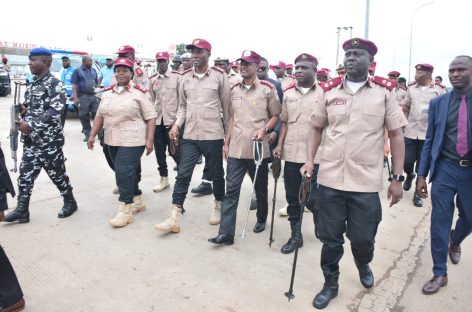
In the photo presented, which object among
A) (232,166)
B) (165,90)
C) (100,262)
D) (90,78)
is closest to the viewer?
(100,262)

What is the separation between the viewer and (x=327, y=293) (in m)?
2.89

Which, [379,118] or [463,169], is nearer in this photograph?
[379,118]

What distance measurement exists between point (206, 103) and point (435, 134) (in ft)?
7.48

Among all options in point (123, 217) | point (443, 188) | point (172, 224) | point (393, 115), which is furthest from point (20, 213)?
point (443, 188)

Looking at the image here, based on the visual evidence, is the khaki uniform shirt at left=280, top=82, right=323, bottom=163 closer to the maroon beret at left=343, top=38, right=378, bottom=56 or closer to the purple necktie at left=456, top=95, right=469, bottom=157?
the maroon beret at left=343, top=38, right=378, bottom=56

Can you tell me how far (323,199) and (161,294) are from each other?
1456mm

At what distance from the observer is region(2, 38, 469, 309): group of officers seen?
8.94 feet

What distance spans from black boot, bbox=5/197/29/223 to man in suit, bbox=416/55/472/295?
13.4ft

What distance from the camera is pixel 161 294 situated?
2.93 metres

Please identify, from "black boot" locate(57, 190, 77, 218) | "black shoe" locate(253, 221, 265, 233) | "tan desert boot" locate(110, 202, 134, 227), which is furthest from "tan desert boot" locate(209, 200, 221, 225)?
"black boot" locate(57, 190, 77, 218)

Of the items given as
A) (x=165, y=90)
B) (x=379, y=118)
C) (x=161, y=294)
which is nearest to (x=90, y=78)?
(x=165, y=90)

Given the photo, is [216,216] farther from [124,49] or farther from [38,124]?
[124,49]

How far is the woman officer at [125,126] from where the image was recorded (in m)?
4.21

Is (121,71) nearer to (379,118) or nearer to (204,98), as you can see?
(204,98)
